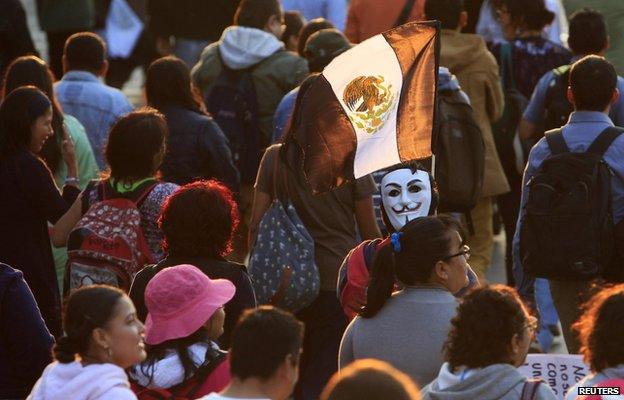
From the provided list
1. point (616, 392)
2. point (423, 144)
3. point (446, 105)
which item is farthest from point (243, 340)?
point (446, 105)

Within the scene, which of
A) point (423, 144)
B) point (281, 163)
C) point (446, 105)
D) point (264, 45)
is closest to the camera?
point (423, 144)

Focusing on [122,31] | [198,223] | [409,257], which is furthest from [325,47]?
[122,31]

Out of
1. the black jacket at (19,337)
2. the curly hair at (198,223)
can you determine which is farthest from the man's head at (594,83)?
the black jacket at (19,337)

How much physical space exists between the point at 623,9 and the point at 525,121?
209cm

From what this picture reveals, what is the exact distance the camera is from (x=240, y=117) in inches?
390

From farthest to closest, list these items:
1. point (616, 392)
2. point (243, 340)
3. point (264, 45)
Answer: point (264, 45) < point (616, 392) < point (243, 340)

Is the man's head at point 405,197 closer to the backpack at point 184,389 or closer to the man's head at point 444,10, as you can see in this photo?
the backpack at point 184,389

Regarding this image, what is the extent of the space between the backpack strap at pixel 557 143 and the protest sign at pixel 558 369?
1568 millimetres

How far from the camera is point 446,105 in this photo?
9023 millimetres

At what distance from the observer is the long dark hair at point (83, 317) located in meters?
5.09

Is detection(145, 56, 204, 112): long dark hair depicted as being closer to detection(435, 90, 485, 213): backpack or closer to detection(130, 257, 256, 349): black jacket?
detection(435, 90, 485, 213): backpack

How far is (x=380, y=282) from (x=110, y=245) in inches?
65.2

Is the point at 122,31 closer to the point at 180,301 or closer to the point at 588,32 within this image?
the point at 588,32

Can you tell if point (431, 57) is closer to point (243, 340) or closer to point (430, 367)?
point (430, 367)
